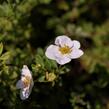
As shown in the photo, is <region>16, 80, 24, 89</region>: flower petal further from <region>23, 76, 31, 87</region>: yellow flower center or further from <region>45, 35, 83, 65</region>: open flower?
<region>45, 35, 83, 65</region>: open flower

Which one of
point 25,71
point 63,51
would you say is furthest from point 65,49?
point 25,71

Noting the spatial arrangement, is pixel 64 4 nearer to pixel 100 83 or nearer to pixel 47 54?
pixel 100 83

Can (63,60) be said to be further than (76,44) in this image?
No

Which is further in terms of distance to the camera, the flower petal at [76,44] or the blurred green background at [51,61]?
the blurred green background at [51,61]

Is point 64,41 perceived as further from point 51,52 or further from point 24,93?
point 24,93

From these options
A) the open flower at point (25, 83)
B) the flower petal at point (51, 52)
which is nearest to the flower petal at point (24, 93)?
the open flower at point (25, 83)

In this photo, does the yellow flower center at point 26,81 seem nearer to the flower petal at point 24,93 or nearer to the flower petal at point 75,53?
the flower petal at point 24,93

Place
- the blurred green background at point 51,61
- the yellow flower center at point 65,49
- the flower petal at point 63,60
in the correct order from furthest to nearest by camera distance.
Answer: the blurred green background at point 51,61 < the yellow flower center at point 65,49 < the flower petal at point 63,60
